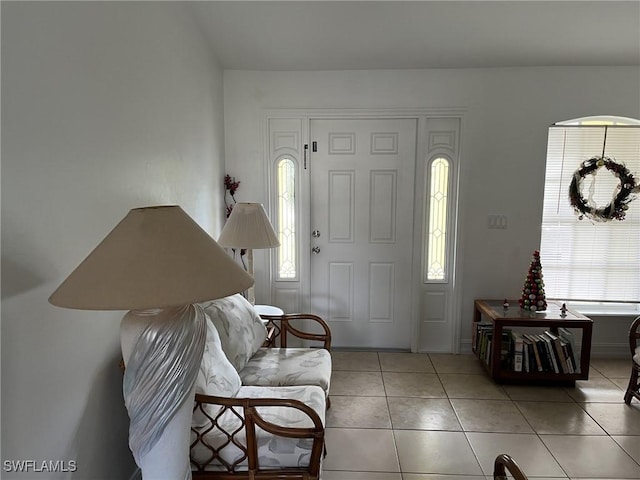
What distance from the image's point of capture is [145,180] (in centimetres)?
220

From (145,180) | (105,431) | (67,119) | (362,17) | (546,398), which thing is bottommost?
(546,398)

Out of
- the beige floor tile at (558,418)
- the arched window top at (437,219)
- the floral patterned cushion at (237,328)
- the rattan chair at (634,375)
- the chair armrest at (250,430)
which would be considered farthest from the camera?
the arched window top at (437,219)

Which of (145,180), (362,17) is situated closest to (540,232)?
(362,17)

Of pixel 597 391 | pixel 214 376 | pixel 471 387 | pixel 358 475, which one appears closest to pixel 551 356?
pixel 597 391

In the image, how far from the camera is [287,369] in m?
2.53

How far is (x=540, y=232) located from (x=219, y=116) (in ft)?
9.69

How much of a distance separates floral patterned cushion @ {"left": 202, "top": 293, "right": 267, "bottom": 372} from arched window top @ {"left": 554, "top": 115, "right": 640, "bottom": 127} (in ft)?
9.87

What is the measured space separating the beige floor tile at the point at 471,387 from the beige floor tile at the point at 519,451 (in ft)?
1.64

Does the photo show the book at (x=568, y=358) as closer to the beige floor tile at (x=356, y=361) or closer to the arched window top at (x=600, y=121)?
the beige floor tile at (x=356, y=361)

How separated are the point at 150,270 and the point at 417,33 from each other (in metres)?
2.79

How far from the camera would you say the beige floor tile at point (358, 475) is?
2.25 metres

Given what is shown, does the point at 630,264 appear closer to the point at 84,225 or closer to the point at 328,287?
the point at 328,287

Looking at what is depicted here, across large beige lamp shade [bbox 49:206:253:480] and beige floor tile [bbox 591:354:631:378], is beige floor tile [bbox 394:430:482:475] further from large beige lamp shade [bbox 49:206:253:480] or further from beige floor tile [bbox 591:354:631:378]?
beige floor tile [bbox 591:354:631:378]

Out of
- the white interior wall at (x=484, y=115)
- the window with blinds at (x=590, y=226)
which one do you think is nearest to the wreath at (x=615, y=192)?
the window with blinds at (x=590, y=226)
